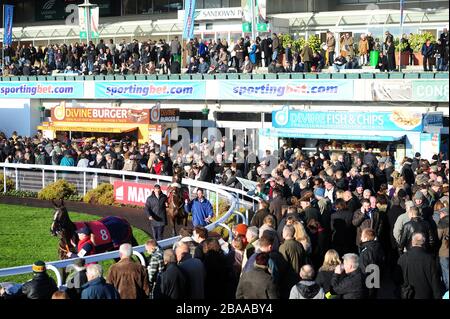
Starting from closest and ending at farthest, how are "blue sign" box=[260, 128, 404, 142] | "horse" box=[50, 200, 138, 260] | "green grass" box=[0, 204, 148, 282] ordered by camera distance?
"horse" box=[50, 200, 138, 260] → "green grass" box=[0, 204, 148, 282] → "blue sign" box=[260, 128, 404, 142]

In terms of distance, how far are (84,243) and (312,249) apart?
298 centimetres

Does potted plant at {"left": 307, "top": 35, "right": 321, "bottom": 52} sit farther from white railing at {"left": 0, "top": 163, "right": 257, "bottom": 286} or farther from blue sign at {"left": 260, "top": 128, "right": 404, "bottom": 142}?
white railing at {"left": 0, "top": 163, "right": 257, "bottom": 286}

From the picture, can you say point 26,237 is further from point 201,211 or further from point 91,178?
point 91,178

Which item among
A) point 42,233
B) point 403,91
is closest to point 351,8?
point 403,91

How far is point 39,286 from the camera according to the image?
24.7ft

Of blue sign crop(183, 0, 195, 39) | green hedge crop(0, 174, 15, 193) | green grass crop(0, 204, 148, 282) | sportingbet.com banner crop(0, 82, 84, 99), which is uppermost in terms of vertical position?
blue sign crop(183, 0, 195, 39)

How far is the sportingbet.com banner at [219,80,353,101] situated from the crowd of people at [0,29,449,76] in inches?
20.1

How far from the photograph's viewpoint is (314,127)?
24.0m

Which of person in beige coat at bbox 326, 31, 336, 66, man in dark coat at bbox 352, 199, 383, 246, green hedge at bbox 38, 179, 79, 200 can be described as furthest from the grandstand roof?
man in dark coat at bbox 352, 199, 383, 246

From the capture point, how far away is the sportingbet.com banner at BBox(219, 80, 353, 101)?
25.3m

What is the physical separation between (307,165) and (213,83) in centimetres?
1148

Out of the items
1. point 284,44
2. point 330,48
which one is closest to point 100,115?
point 284,44

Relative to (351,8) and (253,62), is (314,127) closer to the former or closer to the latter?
(253,62)

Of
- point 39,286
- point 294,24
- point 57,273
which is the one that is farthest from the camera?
point 294,24
